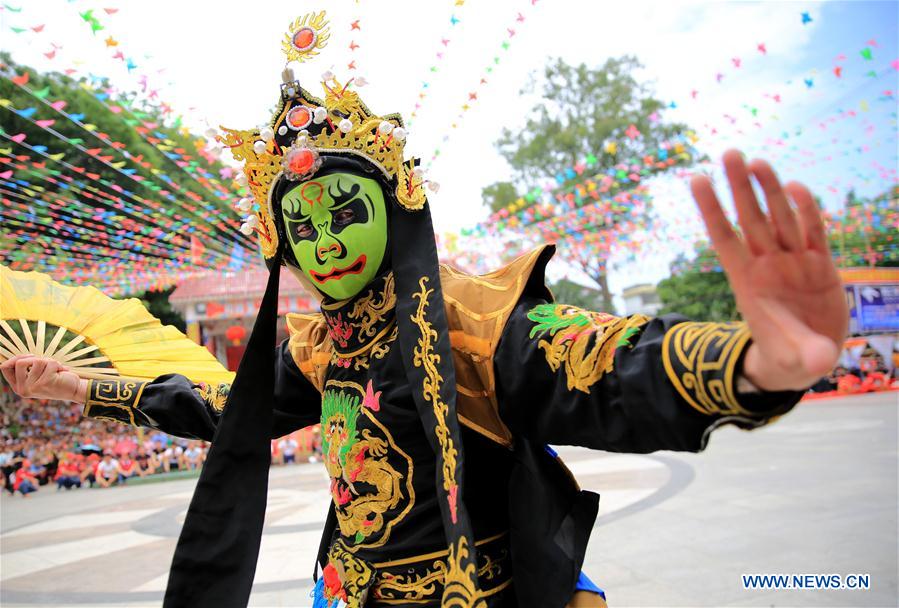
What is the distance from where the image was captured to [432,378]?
1689 mm

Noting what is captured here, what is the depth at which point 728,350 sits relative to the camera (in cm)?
121

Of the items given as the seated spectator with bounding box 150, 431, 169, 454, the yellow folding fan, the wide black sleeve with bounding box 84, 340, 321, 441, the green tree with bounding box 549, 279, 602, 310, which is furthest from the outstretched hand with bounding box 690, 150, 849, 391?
the green tree with bounding box 549, 279, 602, 310

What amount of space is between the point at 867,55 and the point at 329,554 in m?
7.07

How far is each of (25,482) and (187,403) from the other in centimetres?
966

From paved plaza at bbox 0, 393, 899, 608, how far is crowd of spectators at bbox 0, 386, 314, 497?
1.13 meters

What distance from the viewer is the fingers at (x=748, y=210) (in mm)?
1120

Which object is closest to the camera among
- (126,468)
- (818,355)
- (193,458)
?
(818,355)

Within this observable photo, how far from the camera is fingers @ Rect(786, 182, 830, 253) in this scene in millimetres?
1096

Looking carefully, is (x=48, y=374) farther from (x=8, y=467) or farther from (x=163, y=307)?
(x=163, y=307)

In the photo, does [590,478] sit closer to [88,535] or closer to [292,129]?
[88,535]

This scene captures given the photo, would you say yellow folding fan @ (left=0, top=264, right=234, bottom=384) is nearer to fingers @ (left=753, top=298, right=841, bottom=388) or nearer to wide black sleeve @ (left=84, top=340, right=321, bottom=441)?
wide black sleeve @ (left=84, top=340, right=321, bottom=441)

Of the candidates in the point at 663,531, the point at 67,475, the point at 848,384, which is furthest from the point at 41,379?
the point at 848,384

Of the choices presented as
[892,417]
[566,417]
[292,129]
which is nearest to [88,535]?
[292,129]

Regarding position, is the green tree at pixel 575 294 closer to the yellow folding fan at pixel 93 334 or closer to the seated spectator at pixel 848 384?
the seated spectator at pixel 848 384
